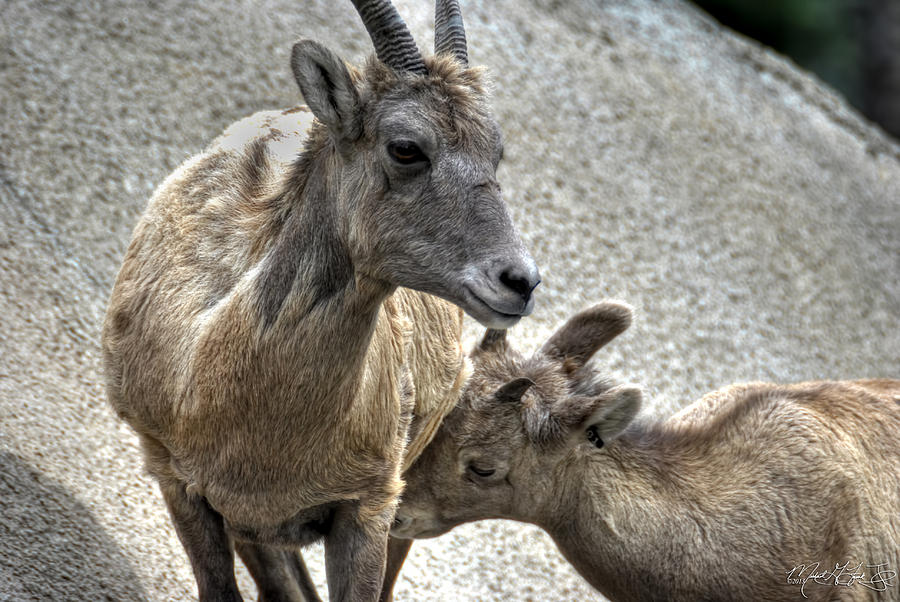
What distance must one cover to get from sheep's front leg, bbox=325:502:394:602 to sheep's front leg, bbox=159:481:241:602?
0.52m

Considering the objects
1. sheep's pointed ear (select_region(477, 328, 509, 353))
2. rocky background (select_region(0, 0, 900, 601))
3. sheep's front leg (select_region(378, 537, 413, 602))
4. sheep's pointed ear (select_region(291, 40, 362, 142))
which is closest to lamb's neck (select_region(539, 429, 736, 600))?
sheep's pointed ear (select_region(477, 328, 509, 353))

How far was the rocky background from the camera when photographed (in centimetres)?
717

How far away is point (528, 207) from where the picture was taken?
1116cm

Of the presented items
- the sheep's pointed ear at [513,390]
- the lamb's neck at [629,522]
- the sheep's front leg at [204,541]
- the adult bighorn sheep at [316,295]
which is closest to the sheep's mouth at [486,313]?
the adult bighorn sheep at [316,295]

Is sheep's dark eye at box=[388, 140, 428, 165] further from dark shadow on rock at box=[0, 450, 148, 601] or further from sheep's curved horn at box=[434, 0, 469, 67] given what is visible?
dark shadow on rock at box=[0, 450, 148, 601]

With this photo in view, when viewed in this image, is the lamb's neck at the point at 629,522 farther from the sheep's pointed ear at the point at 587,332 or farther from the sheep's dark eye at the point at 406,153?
the sheep's dark eye at the point at 406,153

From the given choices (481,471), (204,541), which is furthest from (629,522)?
(204,541)

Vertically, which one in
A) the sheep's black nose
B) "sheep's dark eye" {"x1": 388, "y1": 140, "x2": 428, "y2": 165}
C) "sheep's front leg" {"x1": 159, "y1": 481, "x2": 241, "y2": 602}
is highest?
"sheep's dark eye" {"x1": 388, "y1": 140, "x2": 428, "y2": 165}

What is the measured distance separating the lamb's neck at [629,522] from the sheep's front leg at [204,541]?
1.94 m

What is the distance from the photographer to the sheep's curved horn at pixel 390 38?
4.56m

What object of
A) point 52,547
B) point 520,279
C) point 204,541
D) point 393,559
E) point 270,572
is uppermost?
point 520,279

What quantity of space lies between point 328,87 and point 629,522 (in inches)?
125

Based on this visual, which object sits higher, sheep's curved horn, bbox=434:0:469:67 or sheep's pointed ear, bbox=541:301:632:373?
sheep's curved horn, bbox=434:0:469:67

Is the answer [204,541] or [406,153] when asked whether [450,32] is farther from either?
[204,541]
